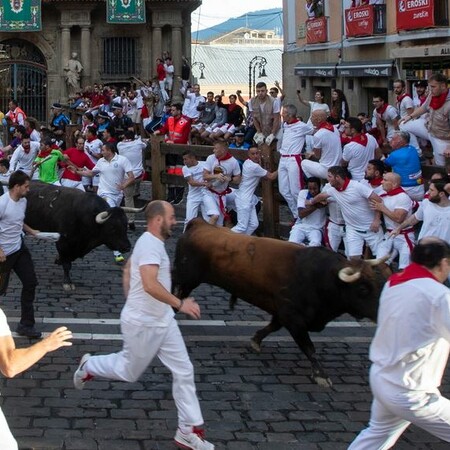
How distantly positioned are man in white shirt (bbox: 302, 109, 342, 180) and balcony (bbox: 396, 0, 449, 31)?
31.5 feet

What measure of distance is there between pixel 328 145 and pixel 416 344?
28.0 feet

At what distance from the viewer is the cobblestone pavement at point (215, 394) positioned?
7148 millimetres

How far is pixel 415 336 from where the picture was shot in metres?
5.60

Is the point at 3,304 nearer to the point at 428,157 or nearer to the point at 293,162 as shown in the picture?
the point at 293,162

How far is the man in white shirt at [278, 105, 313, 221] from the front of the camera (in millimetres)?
14836

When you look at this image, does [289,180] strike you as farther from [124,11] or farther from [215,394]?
[124,11]

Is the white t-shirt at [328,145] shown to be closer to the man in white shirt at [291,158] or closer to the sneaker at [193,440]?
the man in white shirt at [291,158]

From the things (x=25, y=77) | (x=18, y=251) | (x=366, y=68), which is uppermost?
(x=25, y=77)

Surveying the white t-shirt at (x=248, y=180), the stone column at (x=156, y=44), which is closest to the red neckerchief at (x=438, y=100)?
the white t-shirt at (x=248, y=180)

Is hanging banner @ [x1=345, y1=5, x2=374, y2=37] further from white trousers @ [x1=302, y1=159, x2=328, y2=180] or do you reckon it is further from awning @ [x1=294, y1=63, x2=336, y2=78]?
white trousers @ [x1=302, y1=159, x2=328, y2=180]

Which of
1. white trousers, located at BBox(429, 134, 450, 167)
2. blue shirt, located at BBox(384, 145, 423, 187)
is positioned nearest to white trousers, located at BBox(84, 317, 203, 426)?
blue shirt, located at BBox(384, 145, 423, 187)

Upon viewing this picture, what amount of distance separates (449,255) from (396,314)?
490 millimetres

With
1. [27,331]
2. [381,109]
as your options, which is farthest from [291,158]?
[27,331]

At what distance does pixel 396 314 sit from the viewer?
5660 mm
